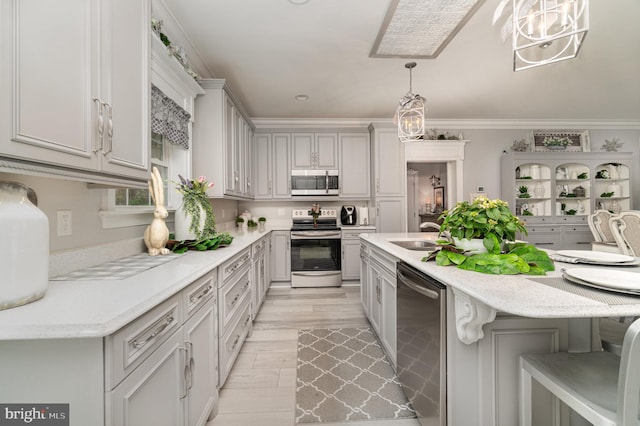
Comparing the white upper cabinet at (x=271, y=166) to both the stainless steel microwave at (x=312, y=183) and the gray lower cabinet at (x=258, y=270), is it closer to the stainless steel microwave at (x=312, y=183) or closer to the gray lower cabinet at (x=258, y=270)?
the stainless steel microwave at (x=312, y=183)

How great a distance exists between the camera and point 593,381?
2.93ft

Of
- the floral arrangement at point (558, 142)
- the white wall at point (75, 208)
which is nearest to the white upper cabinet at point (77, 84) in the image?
the white wall at point (75, 208)

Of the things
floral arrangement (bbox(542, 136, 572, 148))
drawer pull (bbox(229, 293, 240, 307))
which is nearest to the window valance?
drawer pull (bbox(229, 293, 240, 307))

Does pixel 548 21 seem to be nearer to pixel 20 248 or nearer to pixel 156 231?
pixel 20 248

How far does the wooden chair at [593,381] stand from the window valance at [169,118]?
96.4 inches

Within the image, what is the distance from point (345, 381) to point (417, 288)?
100 cm

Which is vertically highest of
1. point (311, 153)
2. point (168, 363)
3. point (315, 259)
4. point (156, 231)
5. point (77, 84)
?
point (311, 153)

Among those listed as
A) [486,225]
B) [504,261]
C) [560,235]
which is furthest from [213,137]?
[560,235]

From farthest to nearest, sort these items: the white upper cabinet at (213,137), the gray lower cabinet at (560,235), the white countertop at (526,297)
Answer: the gray lower cabinet at (560,235) → the white upper cabinet at (213,137) → the white countertop at (526,297)

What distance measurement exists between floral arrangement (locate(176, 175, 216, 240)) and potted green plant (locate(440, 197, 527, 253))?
1.72 meters

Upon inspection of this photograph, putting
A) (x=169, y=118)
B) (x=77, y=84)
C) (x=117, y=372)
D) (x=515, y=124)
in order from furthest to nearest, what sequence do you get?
1. (x=515, y=124)
2. (x=169, y=118)
3. (x=77, y=84)
4. (x=117, y=372)

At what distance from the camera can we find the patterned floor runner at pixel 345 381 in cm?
165

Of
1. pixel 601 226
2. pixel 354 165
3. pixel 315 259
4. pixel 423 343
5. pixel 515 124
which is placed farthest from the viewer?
pixel 515 124

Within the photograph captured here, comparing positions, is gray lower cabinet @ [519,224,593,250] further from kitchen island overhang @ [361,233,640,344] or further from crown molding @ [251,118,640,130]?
kitchen island overhang @ [361,233,640,344]
